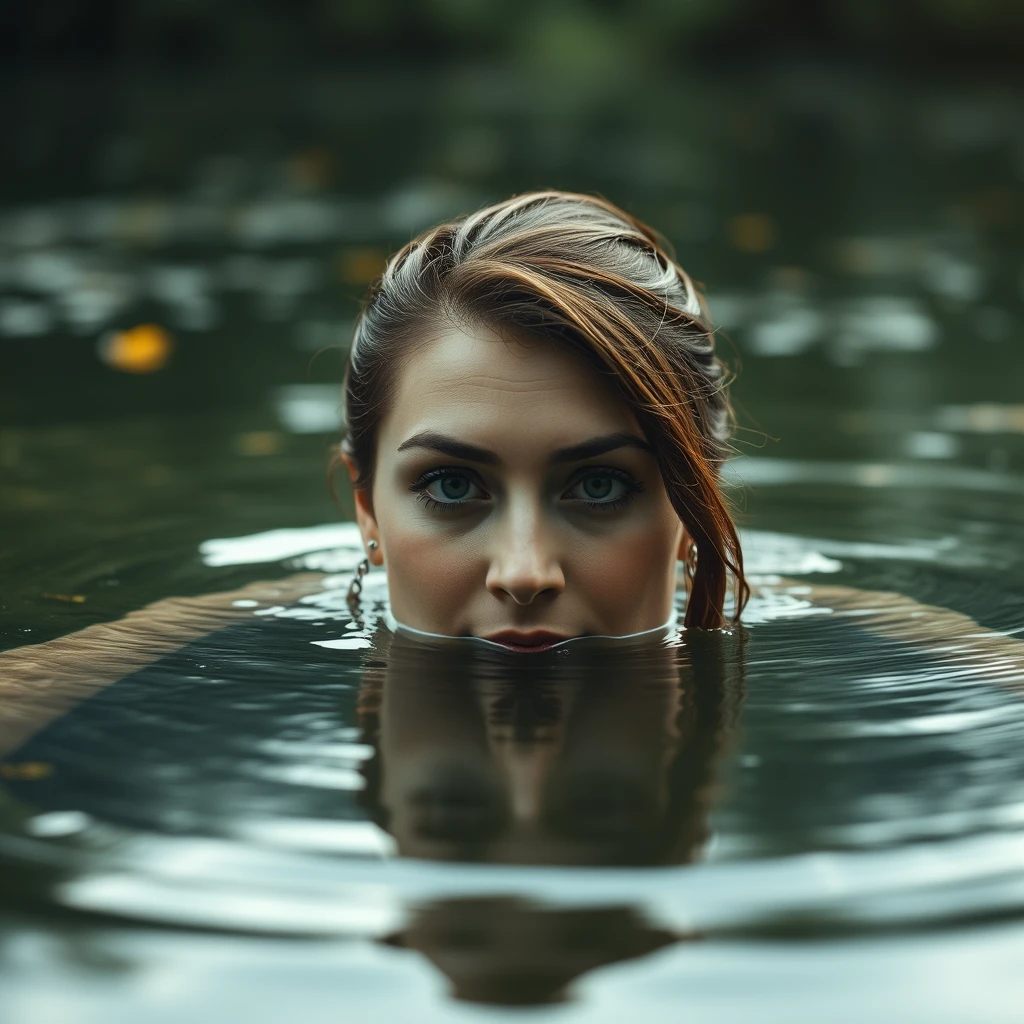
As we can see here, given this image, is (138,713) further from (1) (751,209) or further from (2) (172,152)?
(2) (172,152)

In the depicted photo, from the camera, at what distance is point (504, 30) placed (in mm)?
41156

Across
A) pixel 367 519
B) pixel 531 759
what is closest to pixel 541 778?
pixel 531 759

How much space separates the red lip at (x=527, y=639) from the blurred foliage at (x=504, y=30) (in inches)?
908

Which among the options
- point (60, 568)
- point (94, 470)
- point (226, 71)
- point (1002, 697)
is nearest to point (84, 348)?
point (94, 470)

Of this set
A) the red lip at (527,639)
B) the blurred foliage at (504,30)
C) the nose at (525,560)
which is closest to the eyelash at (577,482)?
the nose at (525,560)

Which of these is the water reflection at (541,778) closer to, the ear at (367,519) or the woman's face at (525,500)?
the woman's face at (525,500)

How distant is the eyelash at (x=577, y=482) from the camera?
2.94 metres

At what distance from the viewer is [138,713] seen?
272cm

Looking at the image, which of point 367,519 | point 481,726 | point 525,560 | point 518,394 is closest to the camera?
point 481,726

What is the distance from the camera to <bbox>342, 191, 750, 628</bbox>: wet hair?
295 cm

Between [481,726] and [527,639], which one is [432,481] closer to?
[527,639]

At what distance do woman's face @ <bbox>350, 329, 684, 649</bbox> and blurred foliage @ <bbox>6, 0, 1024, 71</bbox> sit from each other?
22.9m

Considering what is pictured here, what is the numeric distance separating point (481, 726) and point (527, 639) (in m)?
0.33

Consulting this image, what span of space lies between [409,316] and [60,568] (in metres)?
1.22
